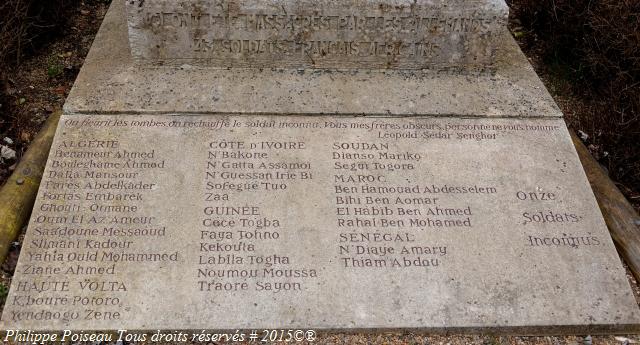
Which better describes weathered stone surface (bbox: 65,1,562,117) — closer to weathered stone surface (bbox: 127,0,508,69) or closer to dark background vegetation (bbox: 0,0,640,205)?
weathered stone surface (bbox: 127,0,508,69)

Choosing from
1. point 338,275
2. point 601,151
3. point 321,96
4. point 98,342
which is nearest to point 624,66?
point 601,151

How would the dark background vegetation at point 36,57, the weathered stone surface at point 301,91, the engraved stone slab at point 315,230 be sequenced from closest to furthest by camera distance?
the engraved stone slab at point 315,230, the weathered stone surface at point 301,91, the dark background vegetation at point 36,57

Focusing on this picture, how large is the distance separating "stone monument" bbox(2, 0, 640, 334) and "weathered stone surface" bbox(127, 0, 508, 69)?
1 centimetres

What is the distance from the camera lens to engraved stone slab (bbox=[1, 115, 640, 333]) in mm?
3084

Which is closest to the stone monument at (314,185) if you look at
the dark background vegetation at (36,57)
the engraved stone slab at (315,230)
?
the engraved stone slab at (315,230)

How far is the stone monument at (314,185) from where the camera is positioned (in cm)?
311

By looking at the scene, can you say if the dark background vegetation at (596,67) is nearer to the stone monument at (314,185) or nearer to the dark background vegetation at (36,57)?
the stone monument at (314,185)

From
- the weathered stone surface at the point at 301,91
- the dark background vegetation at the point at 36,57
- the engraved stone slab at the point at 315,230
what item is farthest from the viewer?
the dark background vegetation at the point at 36,57

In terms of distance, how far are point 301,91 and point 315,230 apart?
3.92 ft

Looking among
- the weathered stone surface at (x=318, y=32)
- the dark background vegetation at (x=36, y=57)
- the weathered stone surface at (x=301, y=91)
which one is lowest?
the dark background vegetation at (x=36, y=57)

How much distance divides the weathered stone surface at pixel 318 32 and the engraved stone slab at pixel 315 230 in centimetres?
60

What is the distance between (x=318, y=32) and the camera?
4.14 meters

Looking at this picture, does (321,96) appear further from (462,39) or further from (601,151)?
(601,151)

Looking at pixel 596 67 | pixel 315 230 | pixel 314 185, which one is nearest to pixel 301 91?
pixel 314 185
